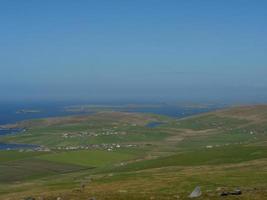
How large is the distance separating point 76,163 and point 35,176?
28.6 m

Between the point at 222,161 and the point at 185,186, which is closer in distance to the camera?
the point at 185,186

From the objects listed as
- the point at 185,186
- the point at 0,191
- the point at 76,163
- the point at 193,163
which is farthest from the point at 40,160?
the point at 185,186

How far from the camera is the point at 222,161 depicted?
420 ft

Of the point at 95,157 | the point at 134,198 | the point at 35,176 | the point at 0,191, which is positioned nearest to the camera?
the point at 134,198

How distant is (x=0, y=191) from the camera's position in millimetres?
95312

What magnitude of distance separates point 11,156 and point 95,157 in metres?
28.6

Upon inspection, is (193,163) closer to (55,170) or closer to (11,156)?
(55,170)

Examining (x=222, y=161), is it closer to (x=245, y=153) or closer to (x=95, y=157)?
(x=245, y=153)

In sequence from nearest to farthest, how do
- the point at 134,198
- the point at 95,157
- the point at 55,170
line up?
the point at 134,198 → the point at 55,170 → the point at 95,157

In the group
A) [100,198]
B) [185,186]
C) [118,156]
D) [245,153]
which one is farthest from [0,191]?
[118,156]

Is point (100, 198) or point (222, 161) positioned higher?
point (100, 198)

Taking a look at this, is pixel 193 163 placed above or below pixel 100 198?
below

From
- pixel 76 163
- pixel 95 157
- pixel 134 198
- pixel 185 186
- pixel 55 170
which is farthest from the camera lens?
pixel 95 157

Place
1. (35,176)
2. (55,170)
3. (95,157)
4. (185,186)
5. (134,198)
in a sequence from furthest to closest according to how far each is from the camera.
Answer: (95,157) → (55,170) → (35,176) → (185,186) → (134,198)
